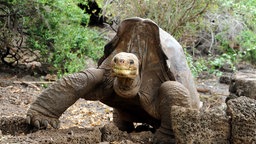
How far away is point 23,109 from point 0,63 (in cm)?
307

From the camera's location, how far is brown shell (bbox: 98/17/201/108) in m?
3.25

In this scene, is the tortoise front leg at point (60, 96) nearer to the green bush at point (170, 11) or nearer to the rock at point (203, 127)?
the rock at point (203, 127)

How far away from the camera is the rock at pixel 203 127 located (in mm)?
2373

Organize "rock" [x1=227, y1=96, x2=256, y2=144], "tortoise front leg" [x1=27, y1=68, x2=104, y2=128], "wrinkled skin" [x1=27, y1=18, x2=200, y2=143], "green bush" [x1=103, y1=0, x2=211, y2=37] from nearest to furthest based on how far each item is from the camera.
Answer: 1. "rock" [x1=227, y1=96, x2=256, y2=144]
2. "wrinkled skin" [x1=27, y1=18, x2=200, y2=143]
3. "tortoise front leg" [x1=27, y1=68, x2=104, y2=128]
4. "green bush" [x1=103, y1=0, x2=211, y2=37]

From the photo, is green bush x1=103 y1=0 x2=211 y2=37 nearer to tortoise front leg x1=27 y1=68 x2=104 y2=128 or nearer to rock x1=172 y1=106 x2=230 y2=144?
tortoise front leg x1=27 y1=68 x2=104 y2=128

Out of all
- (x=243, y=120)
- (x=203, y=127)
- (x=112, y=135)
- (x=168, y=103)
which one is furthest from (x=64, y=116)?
(x=243, y=120)

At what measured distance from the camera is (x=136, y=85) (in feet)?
10.0

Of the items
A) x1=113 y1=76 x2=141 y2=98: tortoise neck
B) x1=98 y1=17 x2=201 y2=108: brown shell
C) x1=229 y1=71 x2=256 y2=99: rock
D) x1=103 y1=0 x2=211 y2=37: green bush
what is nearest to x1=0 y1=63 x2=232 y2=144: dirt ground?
x1=113 y1=76 x2=141 y2=98: tortoise neck

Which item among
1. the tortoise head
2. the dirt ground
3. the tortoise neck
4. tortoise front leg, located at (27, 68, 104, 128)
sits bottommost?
the dirt ground

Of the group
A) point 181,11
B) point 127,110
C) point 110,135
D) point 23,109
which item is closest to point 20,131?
point 110,135

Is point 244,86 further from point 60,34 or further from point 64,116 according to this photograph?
point 60,34

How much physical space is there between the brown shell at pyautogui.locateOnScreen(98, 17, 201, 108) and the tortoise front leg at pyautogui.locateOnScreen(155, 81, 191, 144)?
0.20 metres

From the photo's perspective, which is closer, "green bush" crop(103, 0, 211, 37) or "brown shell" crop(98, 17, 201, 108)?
"brown shell" crop(98, 17, 201, 108)

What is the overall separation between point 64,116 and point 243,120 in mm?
3276
